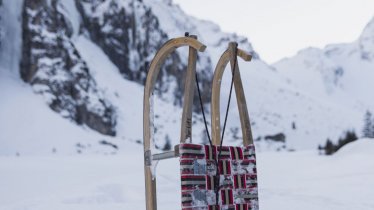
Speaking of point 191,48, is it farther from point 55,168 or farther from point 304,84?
point 304,84

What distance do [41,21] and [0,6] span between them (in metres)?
4.16

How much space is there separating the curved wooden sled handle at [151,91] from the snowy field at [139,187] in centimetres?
364

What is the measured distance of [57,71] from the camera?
42.9 meters

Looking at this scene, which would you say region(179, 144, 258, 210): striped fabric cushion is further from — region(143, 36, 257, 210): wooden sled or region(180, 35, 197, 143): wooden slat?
region(180, 35, 197, 143): wooden slat

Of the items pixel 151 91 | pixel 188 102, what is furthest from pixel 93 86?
pixel 188 102

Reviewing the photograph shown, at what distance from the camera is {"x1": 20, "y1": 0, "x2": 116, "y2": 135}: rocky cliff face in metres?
41.2

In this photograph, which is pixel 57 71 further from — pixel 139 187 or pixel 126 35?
pixel 139 187

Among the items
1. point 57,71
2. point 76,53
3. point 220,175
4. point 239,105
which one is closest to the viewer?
point 220,175

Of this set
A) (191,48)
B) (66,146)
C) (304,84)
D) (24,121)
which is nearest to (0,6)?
(24,121)

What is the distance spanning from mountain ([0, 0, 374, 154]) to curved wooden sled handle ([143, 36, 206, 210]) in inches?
794

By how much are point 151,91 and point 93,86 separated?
43552 millimetres

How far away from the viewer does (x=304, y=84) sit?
17050 cm

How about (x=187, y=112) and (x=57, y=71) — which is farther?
(x=57, y=71)

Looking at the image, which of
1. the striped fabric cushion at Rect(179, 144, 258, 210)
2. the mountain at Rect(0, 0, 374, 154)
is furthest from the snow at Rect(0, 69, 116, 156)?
the striped fabric cushion at Rect(179, 144, 258, 210)
